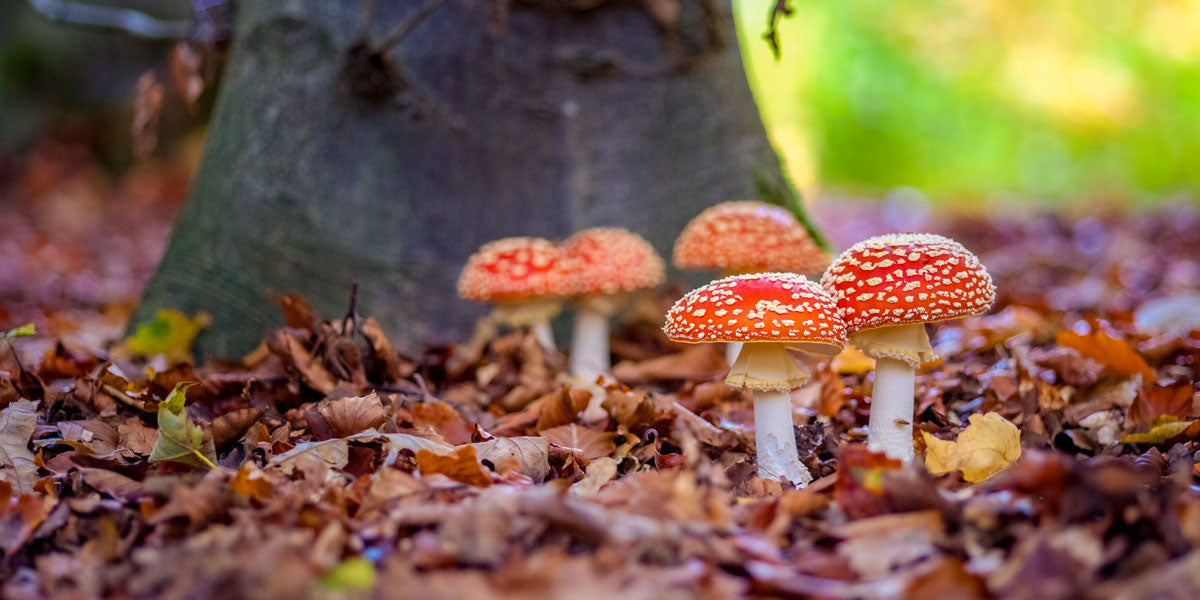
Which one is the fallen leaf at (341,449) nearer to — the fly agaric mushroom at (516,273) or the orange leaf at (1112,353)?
the fly agaric mushroom at (516,273)

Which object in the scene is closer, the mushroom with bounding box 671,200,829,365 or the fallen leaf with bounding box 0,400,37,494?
the fallen leaf with bounding box 0,400,37,494

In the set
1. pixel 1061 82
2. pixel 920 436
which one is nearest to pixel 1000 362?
pixel 920 436

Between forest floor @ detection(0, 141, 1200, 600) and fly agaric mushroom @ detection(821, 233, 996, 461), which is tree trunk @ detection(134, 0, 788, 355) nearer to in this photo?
forest floor @ detection(0, 141, 1200, 600)

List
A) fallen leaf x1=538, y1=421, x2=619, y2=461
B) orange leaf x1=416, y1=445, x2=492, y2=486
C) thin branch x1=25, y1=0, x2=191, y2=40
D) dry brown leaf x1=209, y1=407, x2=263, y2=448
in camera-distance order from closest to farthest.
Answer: orange leaf x1=416, y1=445, x2=492, y2=486
dry brown leaf x1=209, y1=407, x2=263, y2=448
fallen leaf x1=538, y1=421, x2=619, y2=461
thin branch x1=25, y1=0, x2=191, y2=40

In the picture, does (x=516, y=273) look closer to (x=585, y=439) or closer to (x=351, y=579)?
(x=585, y=439)

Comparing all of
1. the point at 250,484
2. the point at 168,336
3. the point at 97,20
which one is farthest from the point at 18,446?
the point at 97,20

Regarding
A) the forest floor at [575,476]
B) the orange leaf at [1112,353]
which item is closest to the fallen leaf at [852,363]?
the forest floor at [575,476]

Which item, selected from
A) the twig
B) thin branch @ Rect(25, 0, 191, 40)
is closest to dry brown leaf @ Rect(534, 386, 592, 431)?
the twig
